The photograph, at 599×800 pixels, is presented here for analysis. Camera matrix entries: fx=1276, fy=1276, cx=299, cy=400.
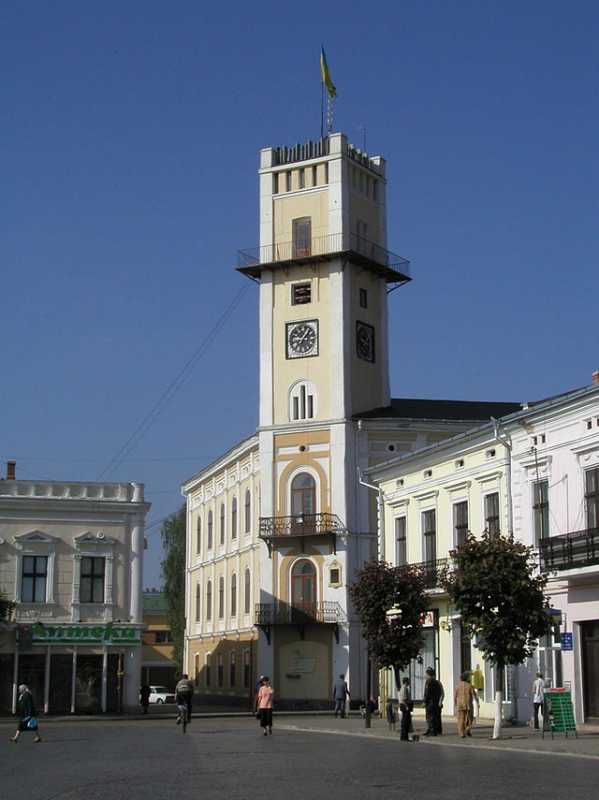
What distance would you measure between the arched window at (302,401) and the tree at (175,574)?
27984 mm

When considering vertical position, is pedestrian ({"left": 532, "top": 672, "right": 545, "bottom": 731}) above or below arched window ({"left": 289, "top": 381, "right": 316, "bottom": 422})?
below

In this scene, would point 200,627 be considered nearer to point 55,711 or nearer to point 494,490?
point 55,711

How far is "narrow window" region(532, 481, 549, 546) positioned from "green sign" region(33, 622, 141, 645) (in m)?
19.5

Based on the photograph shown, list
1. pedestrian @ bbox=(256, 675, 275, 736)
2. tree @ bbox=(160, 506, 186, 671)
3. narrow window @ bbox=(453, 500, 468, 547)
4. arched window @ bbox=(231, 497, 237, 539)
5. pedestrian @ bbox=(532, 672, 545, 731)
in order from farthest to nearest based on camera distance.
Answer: tree @ bbox=(160, 506, 186, 671)
arched window @ bbox=(231, 497, 237, 539)
narrow window @ bbox=(453, 500, 468, 547)
pedestrian @ bbox=(532, 672, 545, 731)
pedestrian @ bbox=(256, 675, 275, 736)

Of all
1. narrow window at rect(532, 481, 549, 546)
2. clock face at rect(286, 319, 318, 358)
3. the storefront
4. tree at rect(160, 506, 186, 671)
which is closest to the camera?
narrow window at rect(532, 481, 549, 546)

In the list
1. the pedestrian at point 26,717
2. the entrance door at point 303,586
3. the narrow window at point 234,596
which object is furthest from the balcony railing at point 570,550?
the narrow window at point 234,596

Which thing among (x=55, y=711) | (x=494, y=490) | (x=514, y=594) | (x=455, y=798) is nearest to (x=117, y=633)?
(x=55, y=711)

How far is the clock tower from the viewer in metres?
56.4

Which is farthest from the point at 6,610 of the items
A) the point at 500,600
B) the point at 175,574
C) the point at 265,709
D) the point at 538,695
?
the point at 175,574

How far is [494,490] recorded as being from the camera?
38781mm

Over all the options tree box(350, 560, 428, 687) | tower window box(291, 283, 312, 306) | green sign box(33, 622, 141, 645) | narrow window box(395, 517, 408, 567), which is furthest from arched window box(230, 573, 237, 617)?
tree box(350, 560, 428, 687)

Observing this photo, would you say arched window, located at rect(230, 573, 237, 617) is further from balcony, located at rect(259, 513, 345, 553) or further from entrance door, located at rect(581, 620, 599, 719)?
entrance door, located at rect(581, 620, 599, 719)

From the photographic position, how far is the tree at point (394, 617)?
36156mm

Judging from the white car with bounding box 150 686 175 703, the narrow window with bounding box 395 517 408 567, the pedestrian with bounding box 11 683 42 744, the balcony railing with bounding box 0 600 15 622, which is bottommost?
the white car with bounding box 150 686 175 703
